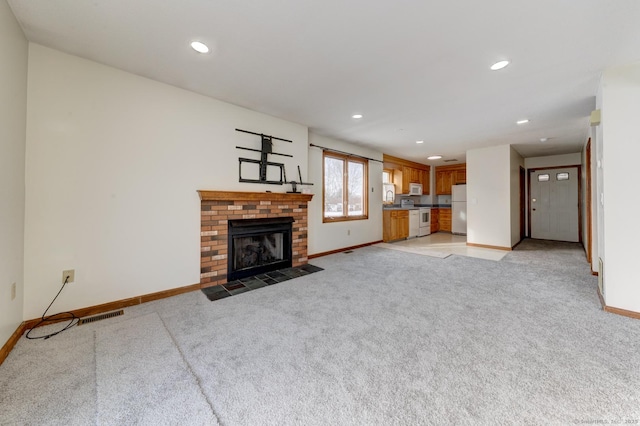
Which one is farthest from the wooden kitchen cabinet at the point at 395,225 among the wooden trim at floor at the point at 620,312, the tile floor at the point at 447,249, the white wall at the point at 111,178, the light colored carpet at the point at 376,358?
the white wall at the point at 111,178

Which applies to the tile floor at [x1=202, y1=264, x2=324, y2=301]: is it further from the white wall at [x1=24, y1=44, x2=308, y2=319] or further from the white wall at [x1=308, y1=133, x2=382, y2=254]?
the white wall at [x1=308, y1=133, x2=382, y2=254]

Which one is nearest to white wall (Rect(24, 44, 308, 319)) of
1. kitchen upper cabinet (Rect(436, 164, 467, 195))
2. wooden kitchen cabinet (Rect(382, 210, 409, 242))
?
wooden kitchen cabinet (Rect(382, 210, 409, 242))

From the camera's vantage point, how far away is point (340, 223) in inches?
204

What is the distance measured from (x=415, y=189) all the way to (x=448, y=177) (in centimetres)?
148

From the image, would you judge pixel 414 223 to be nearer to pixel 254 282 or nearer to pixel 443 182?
pixel 443 182

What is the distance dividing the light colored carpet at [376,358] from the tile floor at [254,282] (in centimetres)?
17

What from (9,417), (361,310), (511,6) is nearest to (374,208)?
(361,310)

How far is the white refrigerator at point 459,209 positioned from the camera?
305 inches

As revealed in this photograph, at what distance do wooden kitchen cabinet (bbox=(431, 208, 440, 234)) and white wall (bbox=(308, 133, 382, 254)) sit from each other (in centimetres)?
299

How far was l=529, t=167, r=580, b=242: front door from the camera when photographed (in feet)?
20.7

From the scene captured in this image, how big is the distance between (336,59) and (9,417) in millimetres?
3179

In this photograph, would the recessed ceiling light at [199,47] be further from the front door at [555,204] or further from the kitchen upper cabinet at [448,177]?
the front door at [555,204]

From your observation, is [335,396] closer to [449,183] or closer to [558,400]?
[558,400]

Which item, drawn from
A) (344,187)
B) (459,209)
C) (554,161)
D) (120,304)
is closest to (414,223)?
(459,209)
